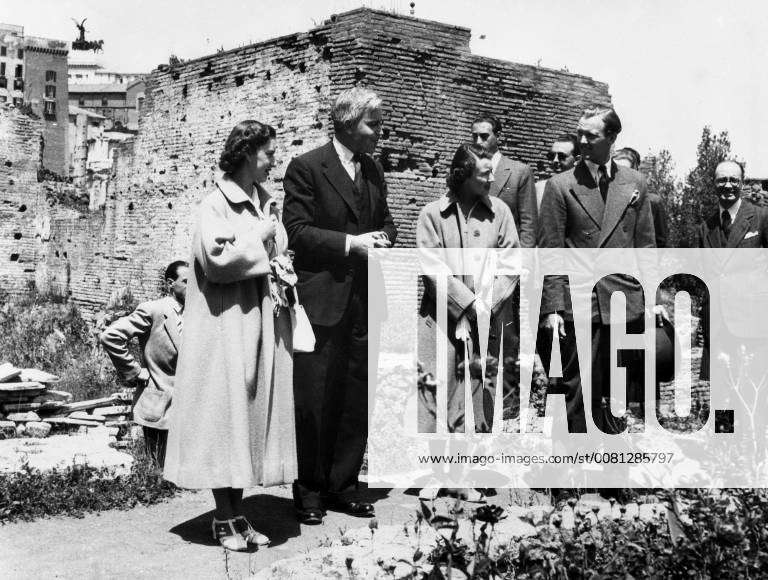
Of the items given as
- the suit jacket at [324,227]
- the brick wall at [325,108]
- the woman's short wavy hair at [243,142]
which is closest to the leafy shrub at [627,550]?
the suit jacket at [324,227]

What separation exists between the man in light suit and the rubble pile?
2.87 meters

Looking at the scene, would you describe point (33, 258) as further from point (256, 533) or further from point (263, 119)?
point (256, 533)

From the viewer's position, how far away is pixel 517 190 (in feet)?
21.1

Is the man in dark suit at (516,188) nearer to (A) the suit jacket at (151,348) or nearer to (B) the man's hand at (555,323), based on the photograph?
(B) the man's hand at (555,323)

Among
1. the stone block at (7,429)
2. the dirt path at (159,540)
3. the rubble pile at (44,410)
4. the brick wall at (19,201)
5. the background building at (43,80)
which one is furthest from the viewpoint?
the background building at (43,80)

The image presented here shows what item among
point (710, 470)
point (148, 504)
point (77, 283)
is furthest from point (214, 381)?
point (77, 283)

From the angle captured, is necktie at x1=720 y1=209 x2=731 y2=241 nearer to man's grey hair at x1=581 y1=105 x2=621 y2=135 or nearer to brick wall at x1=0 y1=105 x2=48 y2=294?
man's grey hair at x1=581 y1=105 x2=621 y2=135

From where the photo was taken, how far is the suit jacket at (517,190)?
251 inches

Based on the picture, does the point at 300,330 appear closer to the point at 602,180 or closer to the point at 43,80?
the point at 602,180

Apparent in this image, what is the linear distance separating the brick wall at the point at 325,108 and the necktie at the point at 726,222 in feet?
22.1

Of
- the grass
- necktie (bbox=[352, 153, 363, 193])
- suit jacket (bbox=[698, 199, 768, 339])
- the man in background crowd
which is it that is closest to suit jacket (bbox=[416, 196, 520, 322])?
necktie (bbox=[352, 153, 363, 193])

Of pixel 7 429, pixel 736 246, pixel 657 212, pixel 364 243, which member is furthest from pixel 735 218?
pixel 7 429

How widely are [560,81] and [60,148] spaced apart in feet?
182

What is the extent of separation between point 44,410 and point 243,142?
21.5 feet
